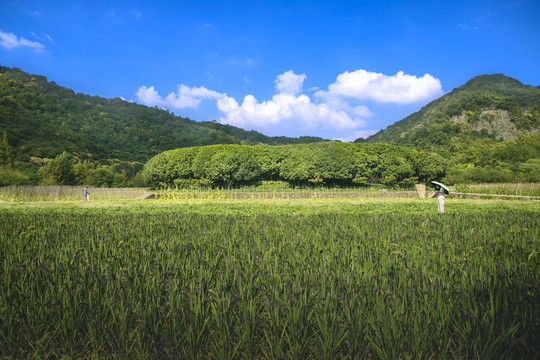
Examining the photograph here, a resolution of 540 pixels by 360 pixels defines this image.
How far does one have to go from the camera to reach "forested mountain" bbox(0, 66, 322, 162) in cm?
6122

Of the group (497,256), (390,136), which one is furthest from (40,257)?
(390,136)

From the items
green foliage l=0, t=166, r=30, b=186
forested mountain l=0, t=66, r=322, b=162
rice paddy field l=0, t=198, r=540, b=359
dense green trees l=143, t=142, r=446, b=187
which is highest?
forested mountain l=0, t=66, r=322, b=162

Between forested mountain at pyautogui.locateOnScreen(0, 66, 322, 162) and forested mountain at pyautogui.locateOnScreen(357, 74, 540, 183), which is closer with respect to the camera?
forested mountain at pyautogui.locateOnScreen(0, 66, 322, 162)

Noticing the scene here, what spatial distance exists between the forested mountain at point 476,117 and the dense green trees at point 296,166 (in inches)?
1454

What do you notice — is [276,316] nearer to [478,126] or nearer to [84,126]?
[84,126]

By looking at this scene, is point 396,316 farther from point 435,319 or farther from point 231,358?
point 231,358

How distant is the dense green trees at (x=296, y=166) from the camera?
4775cm

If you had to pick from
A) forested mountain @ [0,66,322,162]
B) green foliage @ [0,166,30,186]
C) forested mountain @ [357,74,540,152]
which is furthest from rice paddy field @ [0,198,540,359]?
forested mountain @ [357,74,540,152]

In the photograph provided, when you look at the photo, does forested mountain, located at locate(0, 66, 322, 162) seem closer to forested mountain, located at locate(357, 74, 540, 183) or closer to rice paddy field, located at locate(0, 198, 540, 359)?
forested mountain, located at locate(357, 74, 540, 183)

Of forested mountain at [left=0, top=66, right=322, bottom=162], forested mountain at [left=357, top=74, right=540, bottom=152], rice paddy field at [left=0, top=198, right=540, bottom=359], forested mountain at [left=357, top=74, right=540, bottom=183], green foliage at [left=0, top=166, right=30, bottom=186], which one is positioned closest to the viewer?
rice paddy field at [left=0, top=198, right=540, bottom=359]

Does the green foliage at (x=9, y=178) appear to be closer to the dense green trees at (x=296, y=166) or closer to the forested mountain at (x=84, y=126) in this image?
the dense green trees at (x=296, y=166)

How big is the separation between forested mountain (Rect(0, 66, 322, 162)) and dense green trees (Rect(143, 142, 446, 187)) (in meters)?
25.9

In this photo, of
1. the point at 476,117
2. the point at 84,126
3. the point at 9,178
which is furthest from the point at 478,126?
the point at 9,178

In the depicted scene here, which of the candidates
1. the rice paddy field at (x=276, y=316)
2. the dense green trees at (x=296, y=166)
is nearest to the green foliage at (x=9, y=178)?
the dense green trees at (x=296, y=166)
